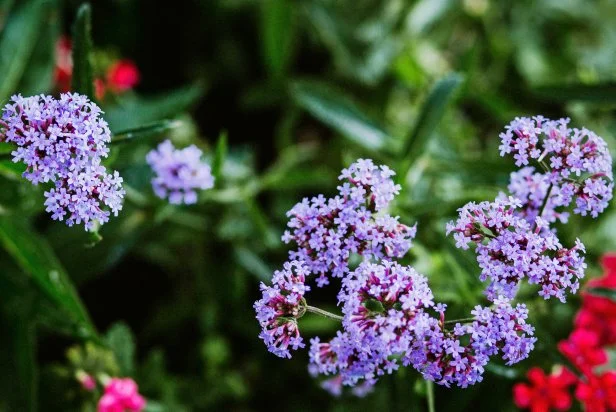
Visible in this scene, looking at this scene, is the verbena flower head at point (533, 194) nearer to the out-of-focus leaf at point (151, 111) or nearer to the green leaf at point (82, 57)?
the green leaf at point (82, 57)

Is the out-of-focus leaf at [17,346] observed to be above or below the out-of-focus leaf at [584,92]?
below

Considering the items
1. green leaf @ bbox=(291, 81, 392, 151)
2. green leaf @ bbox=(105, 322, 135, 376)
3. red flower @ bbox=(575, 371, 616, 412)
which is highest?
green leaf @ bbox=(291, 81, 392, 151)

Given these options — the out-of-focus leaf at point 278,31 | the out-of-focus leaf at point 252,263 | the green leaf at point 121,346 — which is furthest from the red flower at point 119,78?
the green leaf at point 121,346

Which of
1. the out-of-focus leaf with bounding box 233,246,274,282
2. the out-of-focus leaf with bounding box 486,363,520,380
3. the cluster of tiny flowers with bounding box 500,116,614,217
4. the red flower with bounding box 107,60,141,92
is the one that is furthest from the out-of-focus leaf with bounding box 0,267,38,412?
the cluster of tiny flowers with bounding box 500,116,614,217

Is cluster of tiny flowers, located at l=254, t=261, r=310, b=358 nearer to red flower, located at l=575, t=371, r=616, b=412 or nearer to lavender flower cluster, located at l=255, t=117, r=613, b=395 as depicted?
lavender flower cluster, located at l=255, t=117, r=613, b=395

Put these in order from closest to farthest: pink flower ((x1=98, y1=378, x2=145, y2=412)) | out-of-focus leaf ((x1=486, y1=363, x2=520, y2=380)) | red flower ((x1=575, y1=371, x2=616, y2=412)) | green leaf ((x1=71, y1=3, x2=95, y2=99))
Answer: out-of-focus leaf ((x1=486, y1=363, x2=520, y2=380)) < green leaf ((x1=71, y1=3, x2=95, y2=99)) < red flower ((x1=575, y1=371, x2=616, y2=412)) < pink flower ((x1=98, y1=378, x2=145, y2=412))

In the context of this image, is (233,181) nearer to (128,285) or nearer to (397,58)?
(128,285)

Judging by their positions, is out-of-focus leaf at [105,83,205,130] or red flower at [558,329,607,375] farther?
out-of-focus leaf at [105,83,205,130]
